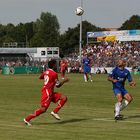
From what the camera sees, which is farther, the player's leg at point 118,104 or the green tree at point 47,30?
the green tree at point 47,30

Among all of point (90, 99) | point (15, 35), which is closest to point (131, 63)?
point (90, 99)

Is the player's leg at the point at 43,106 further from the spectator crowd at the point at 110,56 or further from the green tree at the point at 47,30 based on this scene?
the green tree at the point at 47,30

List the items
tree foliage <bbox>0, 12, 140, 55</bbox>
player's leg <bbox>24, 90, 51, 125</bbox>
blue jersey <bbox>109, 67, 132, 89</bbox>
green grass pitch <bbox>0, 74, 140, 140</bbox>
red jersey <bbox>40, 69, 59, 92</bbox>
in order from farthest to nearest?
tree foliage <bbox>0, 12, 140, 55</bbox>, blue jersey <bbox>109, 67, 132, 89</bbox>, red jersey <bbox>40, 69, 59, 92</bbox>, player's leg <bbox>24, 90, 51, 125</bbox>, green grass pitch <bbox>0, 74, 140, 140</bbox>

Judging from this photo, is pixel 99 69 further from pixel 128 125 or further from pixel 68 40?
pixel 68 40

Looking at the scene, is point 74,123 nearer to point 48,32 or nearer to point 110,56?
point 110,56

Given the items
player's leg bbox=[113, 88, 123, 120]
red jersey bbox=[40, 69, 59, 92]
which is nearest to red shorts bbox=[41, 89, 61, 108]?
red jersey bbox=[40, 69, 59, 92]

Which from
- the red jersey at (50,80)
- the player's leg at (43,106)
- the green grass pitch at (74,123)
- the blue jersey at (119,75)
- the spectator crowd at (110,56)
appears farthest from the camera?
the spectator crowd at (110,56)

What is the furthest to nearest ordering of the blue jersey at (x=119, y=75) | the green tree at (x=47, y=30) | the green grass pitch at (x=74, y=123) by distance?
the green tree at (x=47, y=30) < the blue jersey at (x=119, y=75) < the green grass pitch at (x=74, y=123)

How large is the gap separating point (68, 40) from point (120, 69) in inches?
5339

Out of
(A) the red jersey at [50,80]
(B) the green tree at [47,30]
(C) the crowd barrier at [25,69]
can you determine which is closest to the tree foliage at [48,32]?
(B) the green tree at [47,30]

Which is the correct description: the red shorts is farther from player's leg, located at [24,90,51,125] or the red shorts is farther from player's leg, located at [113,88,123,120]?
player's leg, located at [113,88,123,120]

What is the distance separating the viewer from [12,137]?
13016 millimetres

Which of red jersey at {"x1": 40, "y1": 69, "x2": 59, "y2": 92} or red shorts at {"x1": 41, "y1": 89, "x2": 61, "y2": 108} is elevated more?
red jersey at {"x1": 40, "y1": 69, "x2": 59, "y2": 92}

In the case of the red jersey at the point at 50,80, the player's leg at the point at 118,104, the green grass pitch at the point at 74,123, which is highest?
the red jersey at the point at 50,80
